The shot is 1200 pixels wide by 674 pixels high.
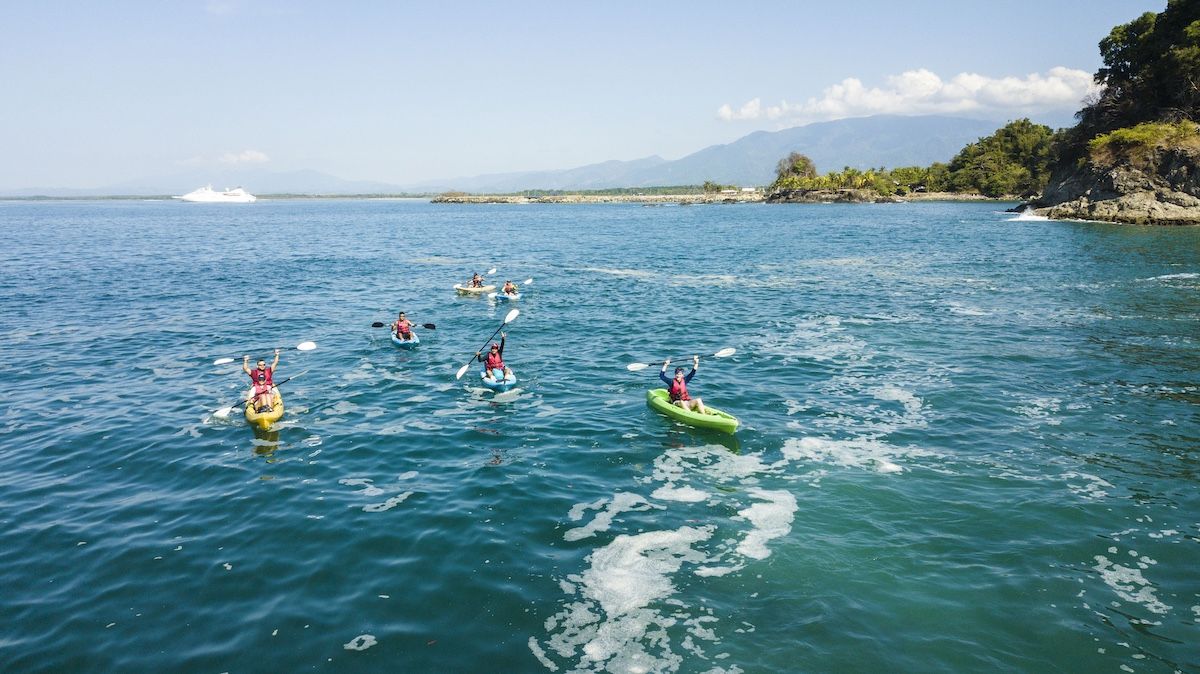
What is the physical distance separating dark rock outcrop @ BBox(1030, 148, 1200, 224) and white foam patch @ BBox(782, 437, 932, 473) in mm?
84504

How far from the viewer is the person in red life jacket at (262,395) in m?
22.2

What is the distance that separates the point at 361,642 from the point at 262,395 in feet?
43.5

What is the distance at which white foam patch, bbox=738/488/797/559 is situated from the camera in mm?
14852

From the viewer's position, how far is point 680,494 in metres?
17.5

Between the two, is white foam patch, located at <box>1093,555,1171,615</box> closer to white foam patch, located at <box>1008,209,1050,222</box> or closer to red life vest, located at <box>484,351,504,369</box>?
red life vest, located at <box>484,351,504,369</box>

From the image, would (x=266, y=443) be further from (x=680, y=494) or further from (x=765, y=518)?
(x=765, y=518)

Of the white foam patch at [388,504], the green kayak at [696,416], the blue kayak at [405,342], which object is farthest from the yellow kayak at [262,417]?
the green kayak at [696,416]

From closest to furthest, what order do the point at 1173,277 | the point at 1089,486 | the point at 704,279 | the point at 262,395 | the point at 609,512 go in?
the point at 609,512 < the point at 1089,486 < the point at 262,395 < the point at 1173,277 < the point at 704,279

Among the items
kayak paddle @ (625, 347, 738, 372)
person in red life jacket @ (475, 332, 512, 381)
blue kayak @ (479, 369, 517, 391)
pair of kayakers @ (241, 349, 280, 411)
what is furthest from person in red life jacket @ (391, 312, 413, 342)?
kayak paddle @ (625, 347, 738, 372)

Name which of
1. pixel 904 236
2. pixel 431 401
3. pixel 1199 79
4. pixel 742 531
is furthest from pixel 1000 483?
pixel 1199 79

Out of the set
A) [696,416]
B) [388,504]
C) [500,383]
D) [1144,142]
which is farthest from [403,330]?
[1144,142]

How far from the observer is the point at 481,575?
546 inches

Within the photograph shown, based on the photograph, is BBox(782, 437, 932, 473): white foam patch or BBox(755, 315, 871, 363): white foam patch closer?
BBox(782, 437, 932, 473): white foam patch

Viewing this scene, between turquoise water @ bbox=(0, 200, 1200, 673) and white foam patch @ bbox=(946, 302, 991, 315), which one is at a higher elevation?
white foam patch @ bbox=(946, 302, 991, 315)
